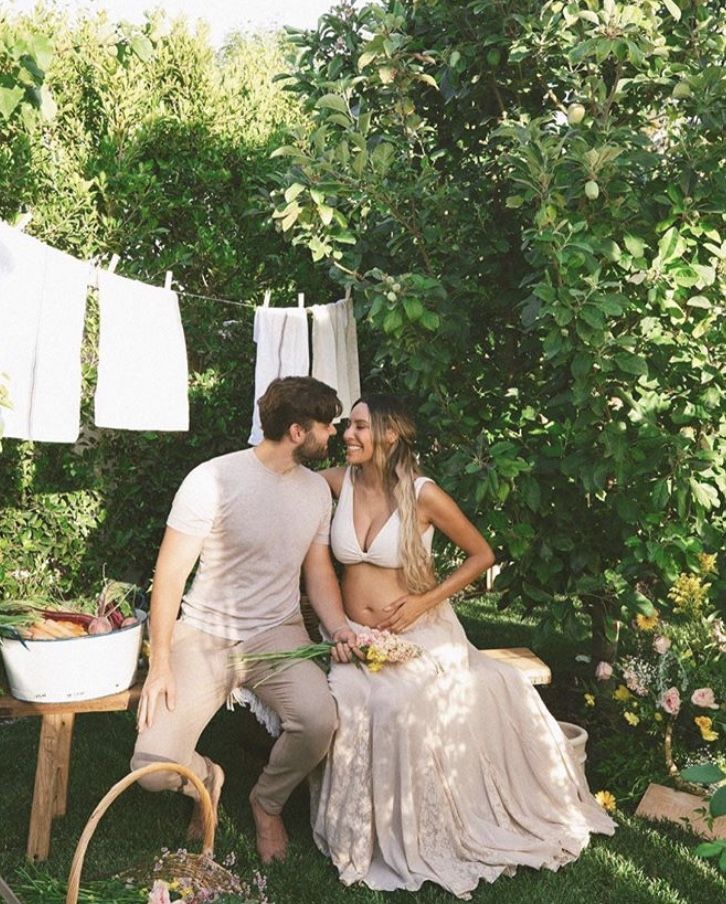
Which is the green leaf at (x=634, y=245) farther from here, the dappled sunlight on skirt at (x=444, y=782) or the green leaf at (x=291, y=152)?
the dappled sunlight on skirt at (x=444, y=782)

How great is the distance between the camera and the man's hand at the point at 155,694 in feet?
10.2

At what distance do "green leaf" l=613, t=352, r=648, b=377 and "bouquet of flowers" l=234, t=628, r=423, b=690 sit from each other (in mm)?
1137

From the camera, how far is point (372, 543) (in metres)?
3.53

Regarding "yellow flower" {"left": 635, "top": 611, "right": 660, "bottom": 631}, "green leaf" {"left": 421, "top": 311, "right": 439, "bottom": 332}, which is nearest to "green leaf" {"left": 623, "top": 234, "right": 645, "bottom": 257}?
"green leaf" {"left": 421, "top": 311, "right": 439, "bottom": 332}

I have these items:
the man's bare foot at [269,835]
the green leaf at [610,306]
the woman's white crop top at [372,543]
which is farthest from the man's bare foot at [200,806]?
the green leaf at [610,306]

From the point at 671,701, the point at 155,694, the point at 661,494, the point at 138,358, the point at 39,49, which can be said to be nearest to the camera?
the point at 39,49

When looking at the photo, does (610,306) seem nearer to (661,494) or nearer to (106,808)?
(661,494)

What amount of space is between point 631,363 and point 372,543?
3.47ft

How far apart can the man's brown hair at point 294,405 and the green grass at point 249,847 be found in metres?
1.19

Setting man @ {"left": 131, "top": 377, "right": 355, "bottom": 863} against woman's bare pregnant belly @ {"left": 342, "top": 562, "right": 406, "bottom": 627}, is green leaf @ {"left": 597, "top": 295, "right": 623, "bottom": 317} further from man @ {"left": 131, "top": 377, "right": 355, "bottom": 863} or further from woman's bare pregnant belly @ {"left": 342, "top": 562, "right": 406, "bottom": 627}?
woman's bare pregnant belly @ {"left": 342, "top": 562, "right": 406, "bottom": 627}

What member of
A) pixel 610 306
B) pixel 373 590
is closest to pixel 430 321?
pixel 610 306

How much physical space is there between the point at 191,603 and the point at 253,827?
79 cm

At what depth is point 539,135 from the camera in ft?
10.8

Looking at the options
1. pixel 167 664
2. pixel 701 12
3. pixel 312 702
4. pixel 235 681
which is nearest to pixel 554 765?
pixel 312 702
